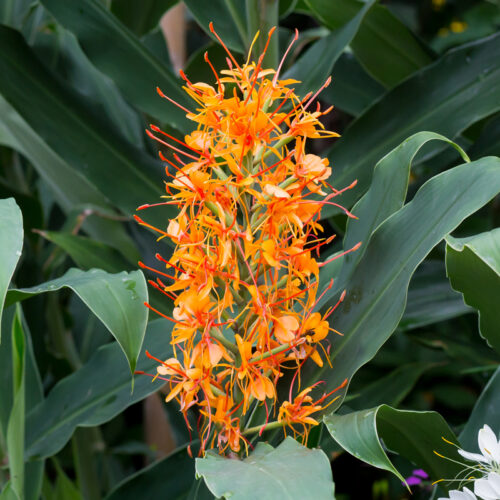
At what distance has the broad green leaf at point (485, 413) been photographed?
0.61 meters

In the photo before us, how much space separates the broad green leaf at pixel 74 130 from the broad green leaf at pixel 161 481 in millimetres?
321

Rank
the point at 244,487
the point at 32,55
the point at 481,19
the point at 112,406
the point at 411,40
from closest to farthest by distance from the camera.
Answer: the point at 244,487, the point at 112,406, the point at 32,55, the point at 411,40, the point at 481,19

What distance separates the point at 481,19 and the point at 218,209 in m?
1.36

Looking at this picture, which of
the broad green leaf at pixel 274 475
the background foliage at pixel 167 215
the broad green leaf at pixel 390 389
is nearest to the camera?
the broad green leaf at pixel 274 475

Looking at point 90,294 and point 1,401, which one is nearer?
point 90,294

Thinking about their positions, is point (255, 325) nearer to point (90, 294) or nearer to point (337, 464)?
point (90, 294)

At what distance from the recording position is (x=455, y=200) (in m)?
0.50

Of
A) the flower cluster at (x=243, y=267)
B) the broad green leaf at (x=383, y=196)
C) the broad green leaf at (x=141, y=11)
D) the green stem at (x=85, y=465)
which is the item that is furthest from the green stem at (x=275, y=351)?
the broad green leaf at (x=141, y=11)

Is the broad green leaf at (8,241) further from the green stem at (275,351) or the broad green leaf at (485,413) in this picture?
the broad green leaf at (485,413)

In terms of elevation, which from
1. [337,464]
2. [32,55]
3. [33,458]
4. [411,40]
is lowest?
[337,464]

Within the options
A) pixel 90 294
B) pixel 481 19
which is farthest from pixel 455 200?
pixel 481 19

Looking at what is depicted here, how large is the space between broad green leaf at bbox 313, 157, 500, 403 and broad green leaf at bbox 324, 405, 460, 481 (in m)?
0.05

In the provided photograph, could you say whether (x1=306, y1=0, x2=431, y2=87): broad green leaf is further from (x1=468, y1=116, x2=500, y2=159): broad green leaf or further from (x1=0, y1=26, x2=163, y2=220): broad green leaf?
(x1=0, y1=26, x2=163, y2=220): broad green leaf

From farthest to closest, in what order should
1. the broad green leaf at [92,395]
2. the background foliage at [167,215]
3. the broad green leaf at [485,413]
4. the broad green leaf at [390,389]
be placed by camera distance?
the broad green leaf at [390,389], the broad green leaf at [92,395], the broad green leaf at [485,413], the background foliage at [167,215]
